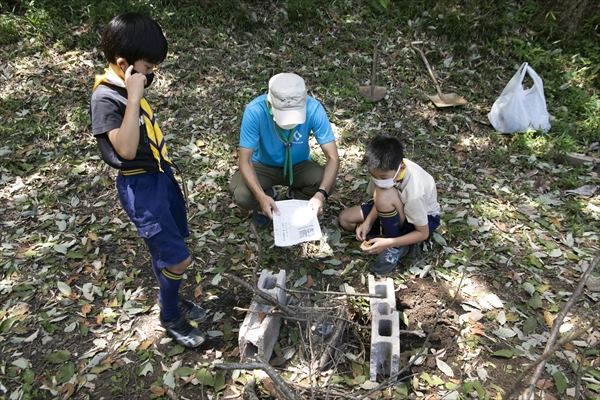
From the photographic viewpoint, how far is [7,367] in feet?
8.70

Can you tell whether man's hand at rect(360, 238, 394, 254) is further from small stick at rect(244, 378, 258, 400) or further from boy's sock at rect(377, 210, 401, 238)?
small stick at rect(244, 378, 258, 400)

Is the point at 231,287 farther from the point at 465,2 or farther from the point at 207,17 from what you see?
the point at 465,2

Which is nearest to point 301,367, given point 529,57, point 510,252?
point 510,252

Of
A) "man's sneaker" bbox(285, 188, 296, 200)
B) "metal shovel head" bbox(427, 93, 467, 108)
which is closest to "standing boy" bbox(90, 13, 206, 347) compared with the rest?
"man's sneaker" bbox(285, 188, 296, 200)

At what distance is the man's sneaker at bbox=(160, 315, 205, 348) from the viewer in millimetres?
2666

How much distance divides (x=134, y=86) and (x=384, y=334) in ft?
5.79

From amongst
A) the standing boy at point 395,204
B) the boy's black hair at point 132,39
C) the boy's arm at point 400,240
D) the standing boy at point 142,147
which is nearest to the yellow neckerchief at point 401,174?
the standing boy at point 395,204

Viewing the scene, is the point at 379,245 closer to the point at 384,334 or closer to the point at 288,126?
the point at 384,334

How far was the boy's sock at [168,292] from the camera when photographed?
2.46 metres

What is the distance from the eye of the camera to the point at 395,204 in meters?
2.92

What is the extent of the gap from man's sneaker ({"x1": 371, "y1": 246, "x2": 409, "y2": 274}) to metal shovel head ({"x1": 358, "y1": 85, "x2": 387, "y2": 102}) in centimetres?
218

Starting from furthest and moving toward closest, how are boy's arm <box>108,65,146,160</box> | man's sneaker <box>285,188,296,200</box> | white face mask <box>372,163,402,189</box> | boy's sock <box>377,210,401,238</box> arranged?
man's sneaker <box>285,188,296,200</box> → boy's sock <box>377,210,401,238</box> → white face mask <box>372,163,402,189</box> → boy's arm <box>108,65,146,160</box>

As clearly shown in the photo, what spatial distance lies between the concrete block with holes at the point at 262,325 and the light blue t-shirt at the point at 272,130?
38.5 inches

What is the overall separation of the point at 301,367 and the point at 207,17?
462 centimetres
